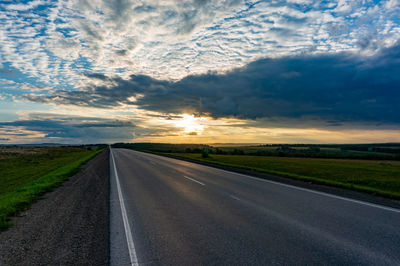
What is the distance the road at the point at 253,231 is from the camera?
427 centimetres

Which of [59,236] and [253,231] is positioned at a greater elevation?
[253,231]

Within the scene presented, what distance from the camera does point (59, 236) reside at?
555 centimetres

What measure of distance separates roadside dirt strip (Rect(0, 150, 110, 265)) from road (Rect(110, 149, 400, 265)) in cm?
37

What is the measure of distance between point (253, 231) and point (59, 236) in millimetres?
4601

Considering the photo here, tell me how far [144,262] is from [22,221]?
5010 mm

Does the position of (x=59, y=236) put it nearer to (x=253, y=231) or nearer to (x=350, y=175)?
(x=253, y=231)

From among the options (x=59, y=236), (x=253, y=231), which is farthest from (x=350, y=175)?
(x=59, y=236)

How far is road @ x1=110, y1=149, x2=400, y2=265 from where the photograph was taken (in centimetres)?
427

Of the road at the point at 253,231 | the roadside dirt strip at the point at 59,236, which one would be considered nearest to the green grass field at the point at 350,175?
the road at the point at 253,231

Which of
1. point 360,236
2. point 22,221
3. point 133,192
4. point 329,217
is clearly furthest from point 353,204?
point 22,221

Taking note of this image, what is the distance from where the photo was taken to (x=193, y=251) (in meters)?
4.57

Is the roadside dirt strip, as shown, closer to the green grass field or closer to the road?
the road

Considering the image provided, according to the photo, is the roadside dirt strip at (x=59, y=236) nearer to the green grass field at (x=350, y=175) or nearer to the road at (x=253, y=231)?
the road at (x=253, y=231)

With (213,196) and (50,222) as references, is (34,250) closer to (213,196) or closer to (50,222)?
(50,222)
